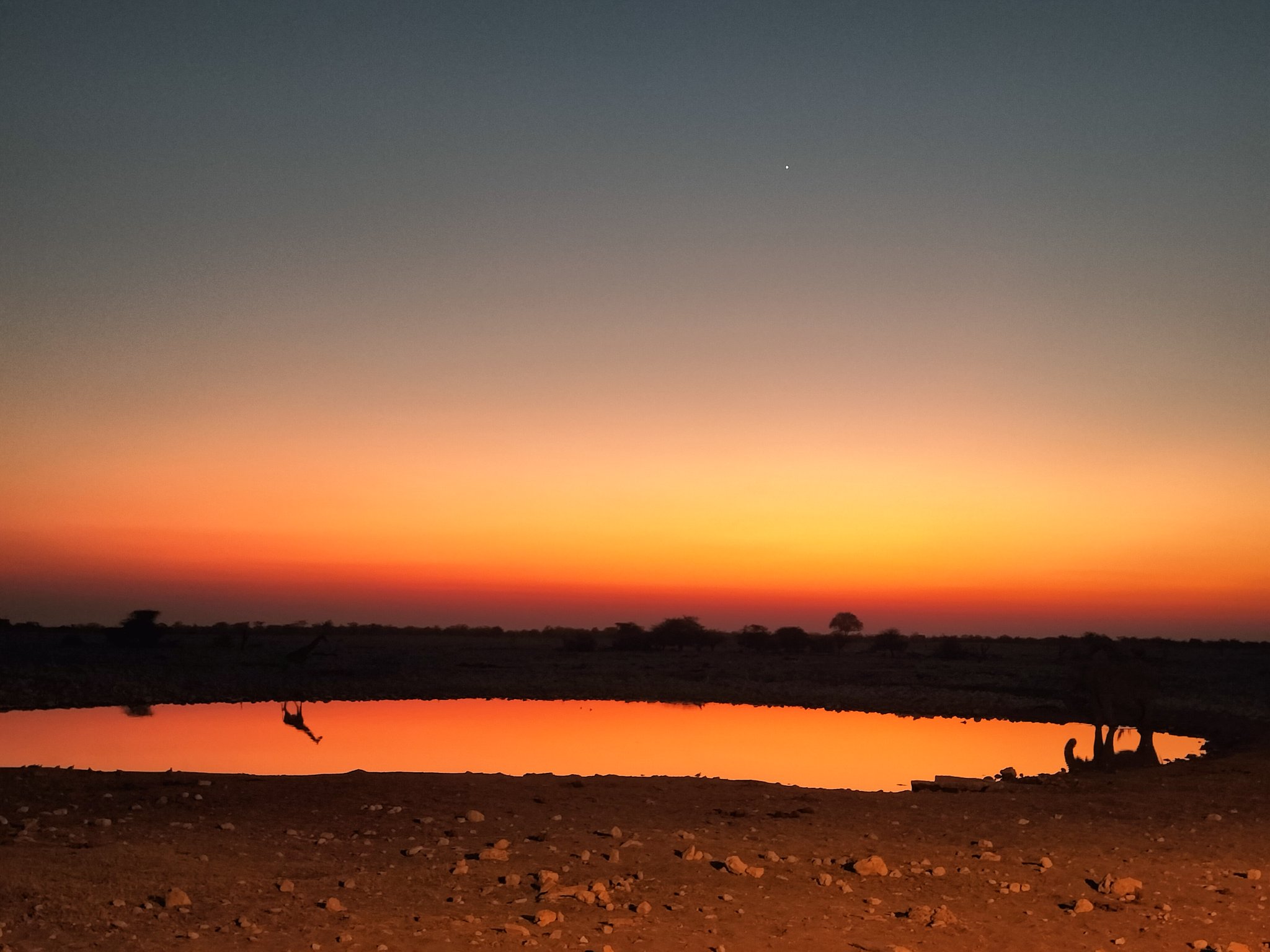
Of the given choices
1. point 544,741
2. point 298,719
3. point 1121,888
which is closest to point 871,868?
point 1121,888

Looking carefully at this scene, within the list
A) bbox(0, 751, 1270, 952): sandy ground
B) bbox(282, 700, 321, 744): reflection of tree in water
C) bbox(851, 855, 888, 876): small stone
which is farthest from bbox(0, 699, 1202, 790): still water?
bbox(851, 855, 888, 876): small stone

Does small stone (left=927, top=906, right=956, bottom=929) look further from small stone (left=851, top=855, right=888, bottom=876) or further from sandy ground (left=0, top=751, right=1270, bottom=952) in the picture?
small stone (left=851, top=855, right=888, bottom=876)

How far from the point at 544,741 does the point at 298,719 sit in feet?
24.7

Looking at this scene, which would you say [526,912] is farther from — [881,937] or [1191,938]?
[1191,938]

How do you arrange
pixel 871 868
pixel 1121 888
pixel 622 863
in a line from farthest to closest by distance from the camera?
pixel 622 863 < pixel 871 868 < pixel 1121 888

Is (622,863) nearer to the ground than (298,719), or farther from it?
farther from it

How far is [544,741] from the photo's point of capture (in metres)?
24.1

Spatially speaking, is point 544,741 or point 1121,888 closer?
point 1121,888

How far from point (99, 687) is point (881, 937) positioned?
31.7 meters

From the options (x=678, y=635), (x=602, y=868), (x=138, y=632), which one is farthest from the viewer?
(x=678, y=635)

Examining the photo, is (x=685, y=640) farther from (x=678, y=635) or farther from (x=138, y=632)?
(x=138, y=632)

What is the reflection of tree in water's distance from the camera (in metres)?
24.5

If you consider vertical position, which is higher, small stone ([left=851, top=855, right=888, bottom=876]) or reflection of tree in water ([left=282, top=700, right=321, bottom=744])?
small stone ([left=851, top=855, right=888, bottom=876])

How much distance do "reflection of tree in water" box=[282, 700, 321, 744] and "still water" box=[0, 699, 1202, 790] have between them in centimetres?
8
